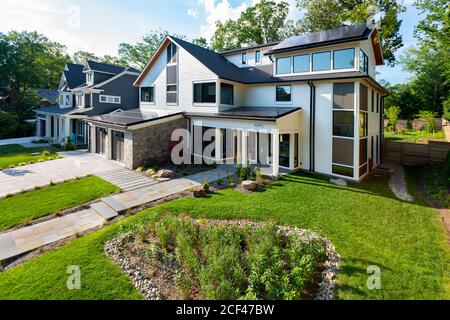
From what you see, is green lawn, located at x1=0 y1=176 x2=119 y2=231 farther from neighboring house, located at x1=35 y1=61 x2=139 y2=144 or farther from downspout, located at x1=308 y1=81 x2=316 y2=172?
neighboring house, located at x1=35 y1=61 x2=139 y2=144

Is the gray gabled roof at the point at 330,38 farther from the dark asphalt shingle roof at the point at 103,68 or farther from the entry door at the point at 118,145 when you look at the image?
→ the dark asphalt shingle roof at the point at 103,68

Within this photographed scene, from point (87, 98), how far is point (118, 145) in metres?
13.2

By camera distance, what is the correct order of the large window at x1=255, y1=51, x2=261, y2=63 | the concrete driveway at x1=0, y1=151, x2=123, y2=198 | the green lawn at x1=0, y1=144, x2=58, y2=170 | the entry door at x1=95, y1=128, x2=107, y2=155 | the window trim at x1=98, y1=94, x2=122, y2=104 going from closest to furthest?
the concrete driveway at x1=0, y1=151, x2=123, y2=198, the green lawn at x1=0, y1=144, x2=58, y2=170, the large window at x1=255, y1=51, x2=261, y2=63, the entry door at x1=95, y1=128, x2=107, y2=155, the window trim at x1=98, y1=94, x2=122, y2=104

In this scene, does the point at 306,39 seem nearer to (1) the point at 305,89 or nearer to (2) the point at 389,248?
(1) the point at 305,89

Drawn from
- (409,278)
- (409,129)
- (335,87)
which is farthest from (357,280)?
(409,129)

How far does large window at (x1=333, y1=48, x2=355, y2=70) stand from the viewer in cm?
1402

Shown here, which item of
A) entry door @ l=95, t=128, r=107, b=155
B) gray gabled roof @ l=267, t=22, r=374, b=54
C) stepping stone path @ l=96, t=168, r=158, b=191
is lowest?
stepping stone path @ l=96, t=168, r=158, b=191

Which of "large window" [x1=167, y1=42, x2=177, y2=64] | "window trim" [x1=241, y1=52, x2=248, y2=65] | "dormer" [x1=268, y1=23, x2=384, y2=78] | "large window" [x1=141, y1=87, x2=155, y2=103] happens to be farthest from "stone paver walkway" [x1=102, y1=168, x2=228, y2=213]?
"large window" [x1=141, y1=87, x2=155, y2=103]

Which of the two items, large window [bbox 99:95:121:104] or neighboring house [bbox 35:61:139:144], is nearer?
neighboring house [bbox 35:61:139:144]

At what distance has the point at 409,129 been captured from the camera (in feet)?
105

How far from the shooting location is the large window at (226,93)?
57.1 feet

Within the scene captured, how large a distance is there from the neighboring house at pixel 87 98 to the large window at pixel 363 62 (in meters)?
23.8

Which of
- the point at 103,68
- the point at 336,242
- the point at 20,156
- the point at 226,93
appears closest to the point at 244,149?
the point at 226,93

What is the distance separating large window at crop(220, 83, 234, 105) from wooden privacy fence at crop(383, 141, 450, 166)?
40.4 ft
